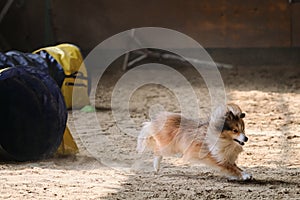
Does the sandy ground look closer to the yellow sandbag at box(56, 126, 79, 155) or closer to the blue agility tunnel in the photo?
the yellow sandbag at box(56, 126, 79, 155)

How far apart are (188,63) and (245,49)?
2.91 feet

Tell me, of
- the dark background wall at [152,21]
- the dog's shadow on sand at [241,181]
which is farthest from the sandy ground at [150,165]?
the dark background wall at [152,21]

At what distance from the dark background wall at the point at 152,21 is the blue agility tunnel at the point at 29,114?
175 inches

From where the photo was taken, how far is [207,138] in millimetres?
4762

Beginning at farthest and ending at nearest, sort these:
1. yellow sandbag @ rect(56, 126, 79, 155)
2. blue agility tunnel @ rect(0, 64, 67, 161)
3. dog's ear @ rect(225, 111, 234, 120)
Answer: yellow sandbag @ rect(56, 126, 79, 155), blue agility tunnel @ rect(0, 64, 67, 161), dog's ear @ rect(225, 111, 234, 120)

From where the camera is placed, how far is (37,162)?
5461mm

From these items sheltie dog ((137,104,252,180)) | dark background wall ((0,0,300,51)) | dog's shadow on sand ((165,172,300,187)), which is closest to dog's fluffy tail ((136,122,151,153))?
sheltie dog ((137,104,252,180))

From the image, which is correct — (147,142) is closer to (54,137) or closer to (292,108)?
(54,137)

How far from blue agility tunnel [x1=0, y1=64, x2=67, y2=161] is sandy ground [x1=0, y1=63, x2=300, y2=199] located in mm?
193

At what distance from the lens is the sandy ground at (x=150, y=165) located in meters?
4.43

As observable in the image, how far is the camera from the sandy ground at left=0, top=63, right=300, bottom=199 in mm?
4426

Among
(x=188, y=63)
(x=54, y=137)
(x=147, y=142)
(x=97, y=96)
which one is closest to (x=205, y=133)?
(x=147, y=142)

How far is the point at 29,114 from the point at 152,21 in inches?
183

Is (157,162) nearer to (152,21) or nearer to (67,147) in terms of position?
(67,147)
